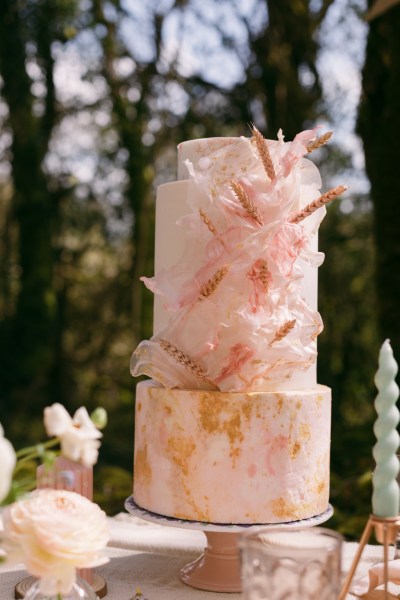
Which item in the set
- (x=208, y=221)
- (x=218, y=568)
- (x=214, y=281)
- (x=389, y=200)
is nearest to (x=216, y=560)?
(x=218, y=568)

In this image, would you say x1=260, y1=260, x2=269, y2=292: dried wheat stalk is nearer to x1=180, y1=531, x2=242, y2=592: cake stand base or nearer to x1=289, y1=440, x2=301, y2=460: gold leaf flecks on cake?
x1=289, y1=440, x2=301, y2=460: gold leaf flecks on cake

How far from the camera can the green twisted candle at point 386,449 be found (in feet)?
3.45

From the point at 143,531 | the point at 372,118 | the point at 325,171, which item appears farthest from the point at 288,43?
the point at 143,531

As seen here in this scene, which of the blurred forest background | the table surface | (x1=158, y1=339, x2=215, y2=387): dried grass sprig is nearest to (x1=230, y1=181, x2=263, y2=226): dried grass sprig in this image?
(x1=158, y1=339, x2=215, y2=387): dried grass sprig

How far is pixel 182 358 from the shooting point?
4.96 feet

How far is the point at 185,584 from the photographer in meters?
1.65

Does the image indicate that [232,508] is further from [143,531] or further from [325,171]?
[325,171]

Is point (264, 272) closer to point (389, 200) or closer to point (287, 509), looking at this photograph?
point (287, 509)

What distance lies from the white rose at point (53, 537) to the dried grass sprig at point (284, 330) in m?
0.57

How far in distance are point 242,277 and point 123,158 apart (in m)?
5.34

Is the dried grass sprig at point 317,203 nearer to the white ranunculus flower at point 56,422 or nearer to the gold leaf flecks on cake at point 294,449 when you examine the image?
the gold leaf flecks on cake at point 294,449

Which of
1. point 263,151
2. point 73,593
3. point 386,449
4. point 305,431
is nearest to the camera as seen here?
point 386,449

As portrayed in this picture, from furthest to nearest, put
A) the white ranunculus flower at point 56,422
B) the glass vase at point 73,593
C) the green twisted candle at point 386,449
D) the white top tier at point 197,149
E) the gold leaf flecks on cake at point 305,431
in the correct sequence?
the white top tier at point 197,149 → the gold leaf flecks on cake at point 305,431 → the glass vase at point 73,593 → the green twisted candle at point 386,449 → the white ranunculus flower at point 56,422

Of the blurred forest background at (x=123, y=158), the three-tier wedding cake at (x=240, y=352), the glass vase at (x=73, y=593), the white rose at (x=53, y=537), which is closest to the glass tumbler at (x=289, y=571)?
the white rose at (x=53, y=537)
